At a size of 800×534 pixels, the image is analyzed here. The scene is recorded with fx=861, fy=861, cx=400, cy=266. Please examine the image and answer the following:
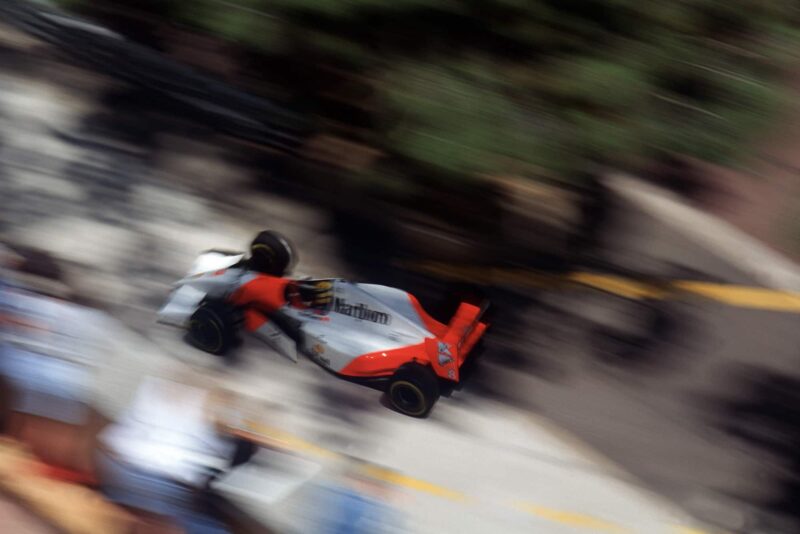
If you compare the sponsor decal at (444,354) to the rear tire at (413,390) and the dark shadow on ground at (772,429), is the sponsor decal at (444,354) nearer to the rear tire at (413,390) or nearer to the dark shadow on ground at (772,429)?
the rear tire at (413,390)

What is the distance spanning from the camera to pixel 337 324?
4.33 meters

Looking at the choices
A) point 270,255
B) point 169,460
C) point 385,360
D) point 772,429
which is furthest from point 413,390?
point 772,429

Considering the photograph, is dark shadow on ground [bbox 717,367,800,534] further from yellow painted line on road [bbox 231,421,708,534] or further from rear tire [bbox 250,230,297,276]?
rear tire [bbox 250,230,297,276]

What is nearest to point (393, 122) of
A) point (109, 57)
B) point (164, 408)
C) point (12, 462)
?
point (164, 408)

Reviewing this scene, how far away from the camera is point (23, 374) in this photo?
4.43m

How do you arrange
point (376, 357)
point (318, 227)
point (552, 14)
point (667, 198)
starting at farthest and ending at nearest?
1. point (667, 198)
2. point (318, 227)
3. point (376, 357)
4. point (552, 14)

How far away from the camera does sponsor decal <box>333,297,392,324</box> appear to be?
14.1 ft

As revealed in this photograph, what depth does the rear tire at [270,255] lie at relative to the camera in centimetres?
448

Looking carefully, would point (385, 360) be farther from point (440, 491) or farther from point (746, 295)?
point (746, 295)

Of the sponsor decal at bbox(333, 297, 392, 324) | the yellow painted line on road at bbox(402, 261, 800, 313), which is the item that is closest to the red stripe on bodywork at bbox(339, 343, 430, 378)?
the sponsor decal at bbox(333, 297, 392, 324)

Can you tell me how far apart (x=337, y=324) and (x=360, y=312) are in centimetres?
13

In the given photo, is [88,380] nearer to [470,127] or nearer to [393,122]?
[393,122]

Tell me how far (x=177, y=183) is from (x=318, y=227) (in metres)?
0.94

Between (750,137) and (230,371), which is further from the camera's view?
(230,371)
